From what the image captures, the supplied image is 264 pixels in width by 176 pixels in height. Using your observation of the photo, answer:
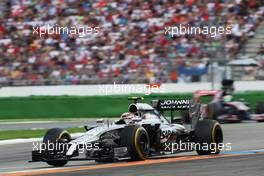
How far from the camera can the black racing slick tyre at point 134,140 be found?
1077cm

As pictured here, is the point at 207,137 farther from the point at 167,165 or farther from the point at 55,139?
the point at 55,139

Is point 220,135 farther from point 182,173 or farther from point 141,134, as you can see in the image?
point 182,173

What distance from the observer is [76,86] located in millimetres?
Answer: 26000

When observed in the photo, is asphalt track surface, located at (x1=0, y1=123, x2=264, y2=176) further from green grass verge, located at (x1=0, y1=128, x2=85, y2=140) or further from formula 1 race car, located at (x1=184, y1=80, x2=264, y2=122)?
formula 1 race car, located at (x1=184, y1=80, x2=264, y2=122)

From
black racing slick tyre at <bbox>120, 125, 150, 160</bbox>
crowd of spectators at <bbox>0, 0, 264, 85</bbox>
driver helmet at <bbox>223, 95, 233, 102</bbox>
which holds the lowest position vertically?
black racing slick tyre at <bbox>120, 125, 150, 160</bbox>

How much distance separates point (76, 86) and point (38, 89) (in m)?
1.56

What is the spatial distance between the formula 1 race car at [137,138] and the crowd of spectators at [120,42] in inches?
454

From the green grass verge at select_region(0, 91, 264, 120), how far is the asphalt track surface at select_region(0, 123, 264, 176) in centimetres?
950

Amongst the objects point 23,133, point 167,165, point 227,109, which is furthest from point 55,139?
point 227,109

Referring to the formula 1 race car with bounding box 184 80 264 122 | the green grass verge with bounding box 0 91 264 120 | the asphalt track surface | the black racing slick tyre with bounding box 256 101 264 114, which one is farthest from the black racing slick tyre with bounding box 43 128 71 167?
the green grass verge with bounding box 0 91 264 120

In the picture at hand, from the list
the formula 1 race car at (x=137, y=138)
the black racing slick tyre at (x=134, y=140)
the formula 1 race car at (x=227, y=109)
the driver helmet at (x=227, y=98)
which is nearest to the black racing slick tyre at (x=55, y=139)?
the formula 1 race car at (x=137, y=138)

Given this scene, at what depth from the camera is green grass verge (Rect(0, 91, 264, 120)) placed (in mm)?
24344

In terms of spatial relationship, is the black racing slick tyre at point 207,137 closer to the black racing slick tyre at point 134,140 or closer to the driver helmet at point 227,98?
the black racing slick tyre at point 134,140

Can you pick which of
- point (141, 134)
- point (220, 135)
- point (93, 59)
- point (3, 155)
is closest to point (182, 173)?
point (141, 134)
